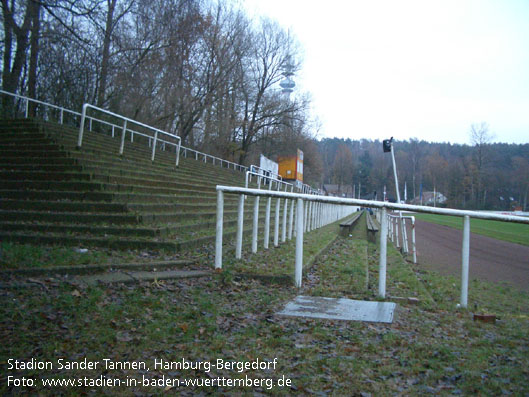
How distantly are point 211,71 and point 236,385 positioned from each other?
100ft

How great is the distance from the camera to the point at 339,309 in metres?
4.70

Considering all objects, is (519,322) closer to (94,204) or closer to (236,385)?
(236,385)

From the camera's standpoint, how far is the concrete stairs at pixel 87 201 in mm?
7297

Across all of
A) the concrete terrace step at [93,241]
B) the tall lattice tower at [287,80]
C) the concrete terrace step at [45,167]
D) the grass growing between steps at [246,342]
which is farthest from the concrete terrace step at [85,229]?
the tall lattice tower at [287,80]

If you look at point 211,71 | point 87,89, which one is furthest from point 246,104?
point 87,89

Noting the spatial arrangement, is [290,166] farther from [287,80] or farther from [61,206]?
[61,206]

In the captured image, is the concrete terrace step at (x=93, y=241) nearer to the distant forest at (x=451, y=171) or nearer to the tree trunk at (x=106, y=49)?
the tree trunk at (x=106, y=49)

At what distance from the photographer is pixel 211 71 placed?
31453 millimetres

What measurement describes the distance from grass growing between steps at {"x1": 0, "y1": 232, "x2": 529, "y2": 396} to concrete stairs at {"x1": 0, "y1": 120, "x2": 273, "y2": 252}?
2329mm

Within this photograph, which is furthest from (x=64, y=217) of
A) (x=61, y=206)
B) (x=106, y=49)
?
(x=106, y=49)

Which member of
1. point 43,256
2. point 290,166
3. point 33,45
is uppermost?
point 33,45

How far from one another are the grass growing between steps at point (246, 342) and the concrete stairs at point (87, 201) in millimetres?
2329

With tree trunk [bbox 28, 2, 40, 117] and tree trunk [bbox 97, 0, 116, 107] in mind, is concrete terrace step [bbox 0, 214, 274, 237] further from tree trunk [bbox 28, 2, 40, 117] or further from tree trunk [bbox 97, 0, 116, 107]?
tree trunk [bbox 97, 0, 116, 107]

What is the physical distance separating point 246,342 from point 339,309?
1.37 metres
